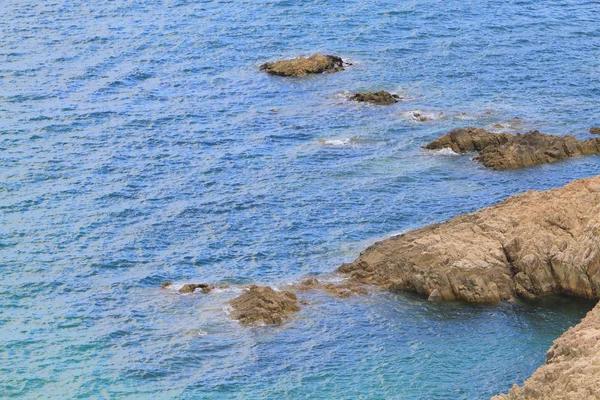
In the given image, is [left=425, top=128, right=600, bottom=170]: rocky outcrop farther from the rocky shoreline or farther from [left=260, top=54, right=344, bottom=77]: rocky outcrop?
[left=260, top=54, right=344, bottom=77]: rocky outcrop

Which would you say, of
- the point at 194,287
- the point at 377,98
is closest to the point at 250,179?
the point at 194,287

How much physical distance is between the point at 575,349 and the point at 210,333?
66.8 ft

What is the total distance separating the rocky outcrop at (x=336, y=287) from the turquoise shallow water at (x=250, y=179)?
1.29 m

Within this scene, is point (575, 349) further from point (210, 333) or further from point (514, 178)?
point (514, 178)

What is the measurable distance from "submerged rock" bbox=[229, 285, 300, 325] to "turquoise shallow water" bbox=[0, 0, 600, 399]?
93cm

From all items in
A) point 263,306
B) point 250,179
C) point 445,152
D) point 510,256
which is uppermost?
point 510,256

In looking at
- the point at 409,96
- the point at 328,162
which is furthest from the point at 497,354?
the point at 409,96

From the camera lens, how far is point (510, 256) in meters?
65.0

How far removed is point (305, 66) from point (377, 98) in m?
9.98

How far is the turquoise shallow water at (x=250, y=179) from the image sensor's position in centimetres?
6012

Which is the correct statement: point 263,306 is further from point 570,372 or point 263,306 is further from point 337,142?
point 337,142

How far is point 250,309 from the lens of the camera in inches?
2505

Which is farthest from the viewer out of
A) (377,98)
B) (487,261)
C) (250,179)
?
(377,98)

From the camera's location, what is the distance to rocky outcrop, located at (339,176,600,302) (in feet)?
209
